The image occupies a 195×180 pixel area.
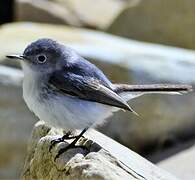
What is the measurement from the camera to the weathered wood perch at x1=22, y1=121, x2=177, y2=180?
343 centimetres

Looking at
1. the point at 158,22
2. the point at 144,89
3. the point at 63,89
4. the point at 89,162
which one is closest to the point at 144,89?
the point at 144,89

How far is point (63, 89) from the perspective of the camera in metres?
4.07

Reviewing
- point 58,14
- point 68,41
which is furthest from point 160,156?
point 58,14

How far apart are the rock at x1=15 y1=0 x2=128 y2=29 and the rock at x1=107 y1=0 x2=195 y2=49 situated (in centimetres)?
48

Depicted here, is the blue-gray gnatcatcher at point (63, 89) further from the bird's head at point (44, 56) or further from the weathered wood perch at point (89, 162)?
the weathered wood perch at point (89, 162)

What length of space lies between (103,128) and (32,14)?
→ 12.7 ft

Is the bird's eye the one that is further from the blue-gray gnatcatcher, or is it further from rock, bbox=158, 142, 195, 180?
rock, bbox=158, 142, 195, 180

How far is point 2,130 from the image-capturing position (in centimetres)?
659

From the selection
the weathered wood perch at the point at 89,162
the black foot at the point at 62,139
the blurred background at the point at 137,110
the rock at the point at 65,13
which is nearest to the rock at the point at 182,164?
the blurred background at the point at 137,110

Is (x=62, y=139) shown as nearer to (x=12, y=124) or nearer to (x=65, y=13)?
(x=12, y=124)

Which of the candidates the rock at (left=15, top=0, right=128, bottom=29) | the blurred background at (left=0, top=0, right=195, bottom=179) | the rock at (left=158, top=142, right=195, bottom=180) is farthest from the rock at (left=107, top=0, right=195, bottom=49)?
the rock at (left=158, top=142, right=195, bottom=180)

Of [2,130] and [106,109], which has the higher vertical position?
[106,109]

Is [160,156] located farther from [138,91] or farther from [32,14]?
[32,14]

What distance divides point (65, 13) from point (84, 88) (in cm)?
601
